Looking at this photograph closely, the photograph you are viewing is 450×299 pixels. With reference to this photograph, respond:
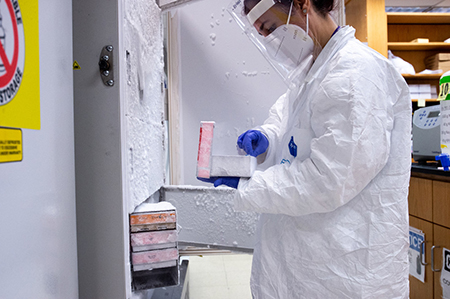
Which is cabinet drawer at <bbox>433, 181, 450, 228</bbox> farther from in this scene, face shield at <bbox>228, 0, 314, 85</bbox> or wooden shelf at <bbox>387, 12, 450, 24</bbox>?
wooden shelf at <bbox>387, 12, 450, 24</bbox>

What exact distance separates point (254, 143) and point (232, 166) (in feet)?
0.69

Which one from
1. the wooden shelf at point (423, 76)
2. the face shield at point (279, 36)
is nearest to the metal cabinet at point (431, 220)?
the face shield at point (279, 36)

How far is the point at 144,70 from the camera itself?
3.99ft

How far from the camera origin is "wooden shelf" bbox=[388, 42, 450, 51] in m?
3.42

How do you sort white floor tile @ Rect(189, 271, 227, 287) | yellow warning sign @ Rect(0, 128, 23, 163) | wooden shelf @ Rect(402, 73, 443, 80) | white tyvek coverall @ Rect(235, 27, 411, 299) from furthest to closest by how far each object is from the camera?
wooden shelf @ Rect(402, 73, 443, 80)
white floor tile @ Rect(189, 271, 227, 287)
white tyvek coverall @ Rect(235, 27, 411, 299)
yellow warning sign @ Rect(0, 128, 23, 163)

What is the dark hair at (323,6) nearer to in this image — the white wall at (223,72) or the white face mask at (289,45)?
the white face mask at (289,45)

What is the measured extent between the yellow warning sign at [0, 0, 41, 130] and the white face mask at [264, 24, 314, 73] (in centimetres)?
65

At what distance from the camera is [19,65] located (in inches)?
21.5

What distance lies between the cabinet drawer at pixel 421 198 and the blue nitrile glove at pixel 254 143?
110 centimetres

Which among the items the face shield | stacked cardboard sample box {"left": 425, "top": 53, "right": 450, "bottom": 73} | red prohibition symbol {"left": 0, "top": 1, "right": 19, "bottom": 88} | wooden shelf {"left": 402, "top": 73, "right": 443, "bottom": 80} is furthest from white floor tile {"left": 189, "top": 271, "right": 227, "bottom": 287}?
stacked cardboard sample box {"left": 425, "top": 53, "right": 450, "bottom": 73}

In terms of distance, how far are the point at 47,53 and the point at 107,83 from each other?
0.19 m

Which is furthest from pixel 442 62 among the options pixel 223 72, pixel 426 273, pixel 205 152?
pixel 205 152

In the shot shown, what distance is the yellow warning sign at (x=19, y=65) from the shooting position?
50 cm

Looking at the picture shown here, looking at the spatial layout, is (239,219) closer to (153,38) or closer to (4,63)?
(153,38)
